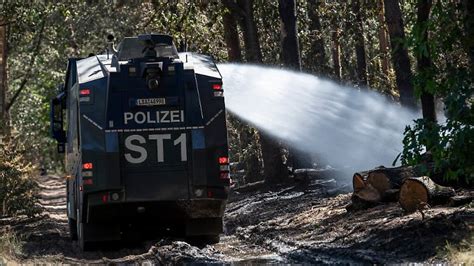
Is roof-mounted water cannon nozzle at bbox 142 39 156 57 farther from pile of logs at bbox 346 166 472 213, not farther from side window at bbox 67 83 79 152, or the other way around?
pile of logs at bbox 346 166 472 213

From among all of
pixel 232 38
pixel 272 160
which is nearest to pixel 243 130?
pixel 232 38

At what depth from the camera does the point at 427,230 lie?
13.6 metres

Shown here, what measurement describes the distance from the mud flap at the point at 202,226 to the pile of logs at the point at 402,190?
100 inches

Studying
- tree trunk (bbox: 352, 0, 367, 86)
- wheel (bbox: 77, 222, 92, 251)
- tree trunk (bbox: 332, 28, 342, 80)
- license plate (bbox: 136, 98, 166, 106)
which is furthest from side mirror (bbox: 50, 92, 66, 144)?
tree trunk (bbox: 332, 28, 342, 80)

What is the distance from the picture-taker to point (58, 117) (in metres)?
19.2

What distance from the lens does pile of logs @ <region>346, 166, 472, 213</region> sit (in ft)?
51.2

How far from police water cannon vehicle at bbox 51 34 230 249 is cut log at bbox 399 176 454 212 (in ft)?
9.47

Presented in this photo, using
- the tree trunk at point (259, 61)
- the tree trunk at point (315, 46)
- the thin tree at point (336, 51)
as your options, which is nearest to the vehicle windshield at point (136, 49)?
the tree trunk at point (259, 61)

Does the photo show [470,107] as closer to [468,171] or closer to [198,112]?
[468,171]

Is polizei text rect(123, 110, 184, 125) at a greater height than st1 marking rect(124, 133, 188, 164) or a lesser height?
greater

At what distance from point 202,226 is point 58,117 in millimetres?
3901

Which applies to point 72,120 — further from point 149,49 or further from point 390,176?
point 390,176

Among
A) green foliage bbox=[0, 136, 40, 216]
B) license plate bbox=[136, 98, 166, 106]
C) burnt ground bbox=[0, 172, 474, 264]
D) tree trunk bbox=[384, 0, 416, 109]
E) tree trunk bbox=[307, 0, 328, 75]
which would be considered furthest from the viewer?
tree trunk bbox=[307, 0, 328, 75]

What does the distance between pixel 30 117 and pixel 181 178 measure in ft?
167
